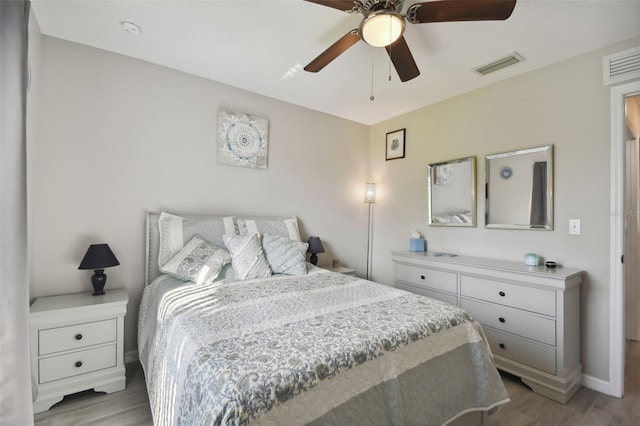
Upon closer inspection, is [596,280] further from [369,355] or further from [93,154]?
[93,154]

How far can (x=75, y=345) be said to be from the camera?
191 cm

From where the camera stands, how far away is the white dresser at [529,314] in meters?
2.04

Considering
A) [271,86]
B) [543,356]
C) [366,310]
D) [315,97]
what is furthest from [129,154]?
[543,356]

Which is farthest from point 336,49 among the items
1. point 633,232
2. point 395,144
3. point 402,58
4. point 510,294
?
point 633,232

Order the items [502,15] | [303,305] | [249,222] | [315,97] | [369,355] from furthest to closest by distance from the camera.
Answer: [315,97]
[249,222]
[303,305]
[502,15]
[369,355]

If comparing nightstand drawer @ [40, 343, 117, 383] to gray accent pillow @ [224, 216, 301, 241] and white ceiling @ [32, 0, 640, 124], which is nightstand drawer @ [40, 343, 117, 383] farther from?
white ceiling @ [32, 0, 640, 124]

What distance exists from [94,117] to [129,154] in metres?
0.35

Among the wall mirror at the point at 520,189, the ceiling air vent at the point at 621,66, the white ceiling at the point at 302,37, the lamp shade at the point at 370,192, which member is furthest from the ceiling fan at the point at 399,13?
the lamp shade at the point at 370,192

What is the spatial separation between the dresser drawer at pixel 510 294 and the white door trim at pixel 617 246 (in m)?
0.47

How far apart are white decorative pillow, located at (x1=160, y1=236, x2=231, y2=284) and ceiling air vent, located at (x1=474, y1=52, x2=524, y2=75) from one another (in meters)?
2.66

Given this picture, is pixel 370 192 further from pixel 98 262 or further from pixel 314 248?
pixel 98 262

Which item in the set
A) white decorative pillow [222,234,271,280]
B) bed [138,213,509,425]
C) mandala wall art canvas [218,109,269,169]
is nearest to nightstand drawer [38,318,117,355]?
bed [138,213,509,425]

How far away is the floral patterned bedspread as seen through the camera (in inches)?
37.0

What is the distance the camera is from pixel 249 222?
110 inches
